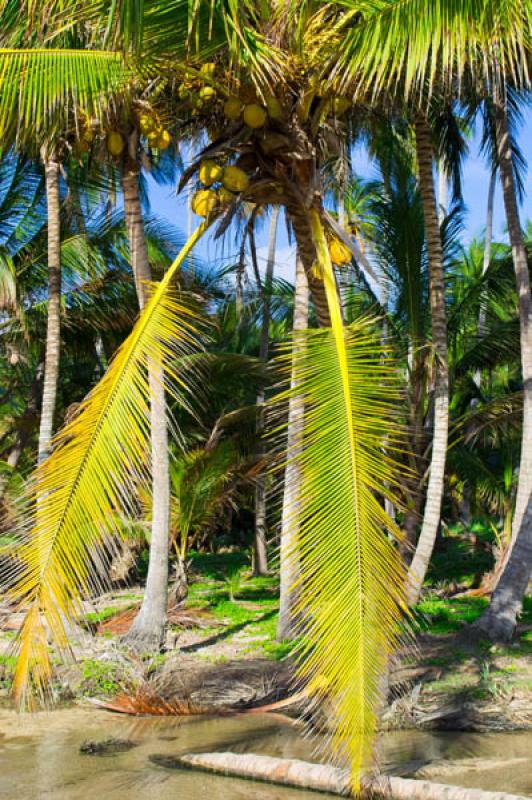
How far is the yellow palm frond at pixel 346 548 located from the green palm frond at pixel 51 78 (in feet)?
7.46

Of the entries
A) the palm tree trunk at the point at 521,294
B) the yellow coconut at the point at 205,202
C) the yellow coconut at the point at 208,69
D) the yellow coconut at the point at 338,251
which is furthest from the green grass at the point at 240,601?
the yellow coconut at the point at 208,69

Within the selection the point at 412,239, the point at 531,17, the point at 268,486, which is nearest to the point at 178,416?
the point at 268,486

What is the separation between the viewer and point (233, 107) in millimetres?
5531

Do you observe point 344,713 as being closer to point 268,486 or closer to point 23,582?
point 23,582

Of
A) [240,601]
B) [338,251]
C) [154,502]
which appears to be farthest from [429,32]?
[240,601]

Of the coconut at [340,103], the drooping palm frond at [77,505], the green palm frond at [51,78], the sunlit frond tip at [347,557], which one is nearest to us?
the sunlit frond tip at [347,557]

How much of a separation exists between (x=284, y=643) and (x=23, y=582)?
6411 mm

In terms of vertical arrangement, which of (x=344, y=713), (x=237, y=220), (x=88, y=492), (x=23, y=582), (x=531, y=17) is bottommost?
(x=344, y=713)

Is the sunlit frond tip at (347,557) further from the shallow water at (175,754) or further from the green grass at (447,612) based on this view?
the green grass at (447,612)

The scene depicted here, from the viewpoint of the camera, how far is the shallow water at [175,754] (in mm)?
6555

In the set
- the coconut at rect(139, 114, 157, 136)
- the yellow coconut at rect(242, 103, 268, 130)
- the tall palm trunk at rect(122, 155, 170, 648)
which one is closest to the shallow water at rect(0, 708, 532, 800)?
the tall palm trunk at rect(122, 155, 170, 648)

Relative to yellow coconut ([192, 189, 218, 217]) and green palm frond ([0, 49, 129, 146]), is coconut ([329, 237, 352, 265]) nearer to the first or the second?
yellow coconut ([192, 189, 218, 217])

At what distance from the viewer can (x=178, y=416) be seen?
50.0ft

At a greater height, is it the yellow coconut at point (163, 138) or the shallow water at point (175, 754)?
the yellow coconut at point (163, 138)
